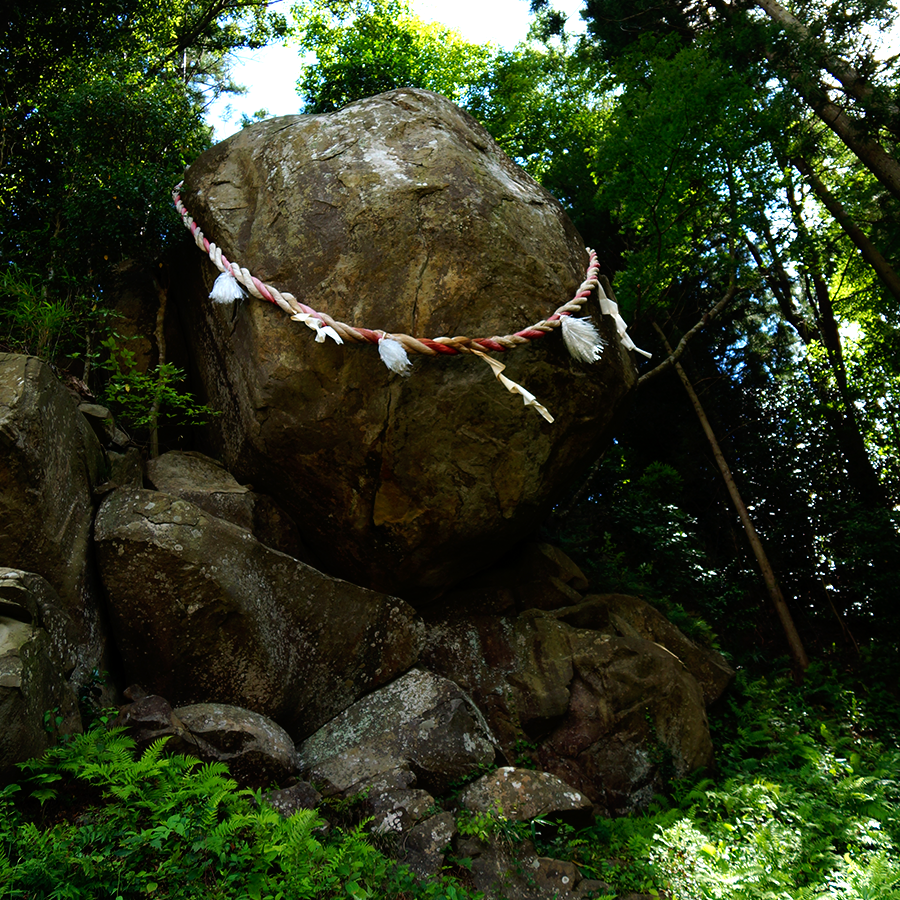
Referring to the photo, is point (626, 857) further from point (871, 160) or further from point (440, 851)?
point (871, 160)

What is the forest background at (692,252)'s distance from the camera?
19.4ft

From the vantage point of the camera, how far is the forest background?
5918mm

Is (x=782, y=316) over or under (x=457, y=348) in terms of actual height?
over

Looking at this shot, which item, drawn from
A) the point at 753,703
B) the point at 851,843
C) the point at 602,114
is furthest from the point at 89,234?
the point at 602,114

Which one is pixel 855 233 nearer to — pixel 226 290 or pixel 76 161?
pixel 226 290

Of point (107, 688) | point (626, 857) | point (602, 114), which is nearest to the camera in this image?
point (107, 688)

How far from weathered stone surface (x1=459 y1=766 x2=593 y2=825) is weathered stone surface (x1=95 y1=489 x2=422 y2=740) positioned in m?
1.09

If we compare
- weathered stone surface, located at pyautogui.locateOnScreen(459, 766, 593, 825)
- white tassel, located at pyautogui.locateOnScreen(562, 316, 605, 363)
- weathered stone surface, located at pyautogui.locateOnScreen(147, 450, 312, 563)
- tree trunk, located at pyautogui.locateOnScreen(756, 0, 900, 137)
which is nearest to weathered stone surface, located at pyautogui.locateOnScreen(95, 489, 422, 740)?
weathered stone surface, located at pyautogui.locateOnScreen(147, 450, 312, 563)

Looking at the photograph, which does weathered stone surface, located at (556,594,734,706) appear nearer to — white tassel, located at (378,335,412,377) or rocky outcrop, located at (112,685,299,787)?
white tassel, located at (378,335,412,377)

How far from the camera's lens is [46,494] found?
13.4ft

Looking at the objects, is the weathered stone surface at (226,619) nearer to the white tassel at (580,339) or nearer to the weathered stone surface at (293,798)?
the weathered stone surface at (293,798)

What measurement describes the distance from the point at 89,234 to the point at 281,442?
2538 mm

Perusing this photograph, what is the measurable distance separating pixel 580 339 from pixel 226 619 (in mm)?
3182

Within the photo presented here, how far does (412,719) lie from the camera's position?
15.6 ft
